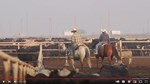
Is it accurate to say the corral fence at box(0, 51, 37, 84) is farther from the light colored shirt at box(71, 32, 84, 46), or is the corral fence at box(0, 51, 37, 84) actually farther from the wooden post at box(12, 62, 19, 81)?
the light colored shirt at box(71, 32, 84, 46)

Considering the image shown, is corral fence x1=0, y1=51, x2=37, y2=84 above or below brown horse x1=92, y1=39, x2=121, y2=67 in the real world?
above

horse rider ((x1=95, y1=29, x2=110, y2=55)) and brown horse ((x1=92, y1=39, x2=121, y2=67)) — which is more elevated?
horse rider ((x1=95, y1=29, x2=110, y2=55))

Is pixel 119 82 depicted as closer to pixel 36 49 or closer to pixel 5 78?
pixel 5 78

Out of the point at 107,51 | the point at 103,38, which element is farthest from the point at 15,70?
the point at 107,51

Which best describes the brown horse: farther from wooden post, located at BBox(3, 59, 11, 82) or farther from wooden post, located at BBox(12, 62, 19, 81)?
wooden post, located at BBox(3, 59, 11, 82)

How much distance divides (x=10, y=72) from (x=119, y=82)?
3.62 ft

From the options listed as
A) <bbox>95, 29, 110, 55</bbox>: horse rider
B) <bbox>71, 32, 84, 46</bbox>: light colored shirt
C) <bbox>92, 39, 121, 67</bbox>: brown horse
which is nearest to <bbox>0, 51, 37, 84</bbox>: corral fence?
<bbox>71, 32, 84, 46</bbox>: light colored shirt

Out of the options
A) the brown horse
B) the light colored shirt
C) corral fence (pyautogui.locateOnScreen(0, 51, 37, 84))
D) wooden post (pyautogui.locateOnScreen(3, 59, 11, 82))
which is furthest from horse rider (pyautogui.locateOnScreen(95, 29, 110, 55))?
wooden post (pyautogui.locateOnScreen(3, 59, 11, 82))

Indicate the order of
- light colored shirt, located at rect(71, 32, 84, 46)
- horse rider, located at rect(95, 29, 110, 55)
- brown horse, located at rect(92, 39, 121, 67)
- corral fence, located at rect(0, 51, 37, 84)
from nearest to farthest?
1. corral fence, located at rect(0, 51, 37, 84)
2. light colored shirt, located at rect(71, 32, 84, 46)
3. horse rider, located at rect(95, 29, 110, 55)
4. brown horse, located at rect(92, 39, 121, 67)

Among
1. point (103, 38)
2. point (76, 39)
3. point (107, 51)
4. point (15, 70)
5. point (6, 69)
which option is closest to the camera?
point (6, 69)

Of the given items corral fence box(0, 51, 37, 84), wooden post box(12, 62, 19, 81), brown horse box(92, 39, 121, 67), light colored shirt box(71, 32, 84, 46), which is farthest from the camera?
brown horse box(92, 39, 121, 67)

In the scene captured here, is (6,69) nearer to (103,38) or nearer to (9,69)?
(9,69)

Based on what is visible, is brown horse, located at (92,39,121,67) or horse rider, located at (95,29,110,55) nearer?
horse rider, located at (95,29,110,55)

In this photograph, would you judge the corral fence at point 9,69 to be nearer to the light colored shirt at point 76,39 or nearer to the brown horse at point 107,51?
the light colored shirt at point 76,39
